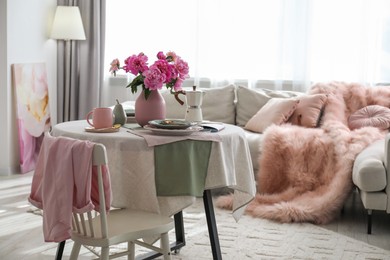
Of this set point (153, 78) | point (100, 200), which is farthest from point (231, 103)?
point (100, 200)

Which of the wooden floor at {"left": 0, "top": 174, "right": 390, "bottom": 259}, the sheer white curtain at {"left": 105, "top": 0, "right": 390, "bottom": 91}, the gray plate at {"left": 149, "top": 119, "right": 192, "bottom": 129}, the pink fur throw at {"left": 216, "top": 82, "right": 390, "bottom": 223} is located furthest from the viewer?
the sheer white curtain at {"left": 105, "top": 0, "right": 390, "bottom": 91}

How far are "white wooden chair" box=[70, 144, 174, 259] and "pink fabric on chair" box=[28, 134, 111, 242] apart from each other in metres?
0.04

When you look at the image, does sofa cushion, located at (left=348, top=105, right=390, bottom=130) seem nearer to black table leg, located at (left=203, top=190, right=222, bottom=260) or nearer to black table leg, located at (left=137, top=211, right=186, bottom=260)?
black table leg, located at (left=137, top=211, right=186, bottom=260)

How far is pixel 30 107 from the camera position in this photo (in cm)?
589

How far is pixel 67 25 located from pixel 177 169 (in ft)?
11.4

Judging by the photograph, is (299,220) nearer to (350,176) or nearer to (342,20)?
(350,176)

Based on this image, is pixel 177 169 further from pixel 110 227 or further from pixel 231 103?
pixel 231 103

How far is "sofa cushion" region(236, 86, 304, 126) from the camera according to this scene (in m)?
5.77

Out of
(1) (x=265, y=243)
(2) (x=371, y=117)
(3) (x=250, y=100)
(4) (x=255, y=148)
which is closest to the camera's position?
(1) (x=265, y=243)

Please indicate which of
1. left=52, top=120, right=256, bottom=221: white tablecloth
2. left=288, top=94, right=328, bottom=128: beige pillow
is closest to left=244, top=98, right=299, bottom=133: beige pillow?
left=288, top=94, right=328, bottom=128: beige pillow

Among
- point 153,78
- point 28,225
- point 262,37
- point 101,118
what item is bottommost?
point 28,225

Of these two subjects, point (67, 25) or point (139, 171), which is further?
point (67, 25)

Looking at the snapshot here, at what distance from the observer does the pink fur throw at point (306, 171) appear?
14.7ft

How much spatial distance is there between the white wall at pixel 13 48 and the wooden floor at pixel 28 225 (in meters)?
0.48
